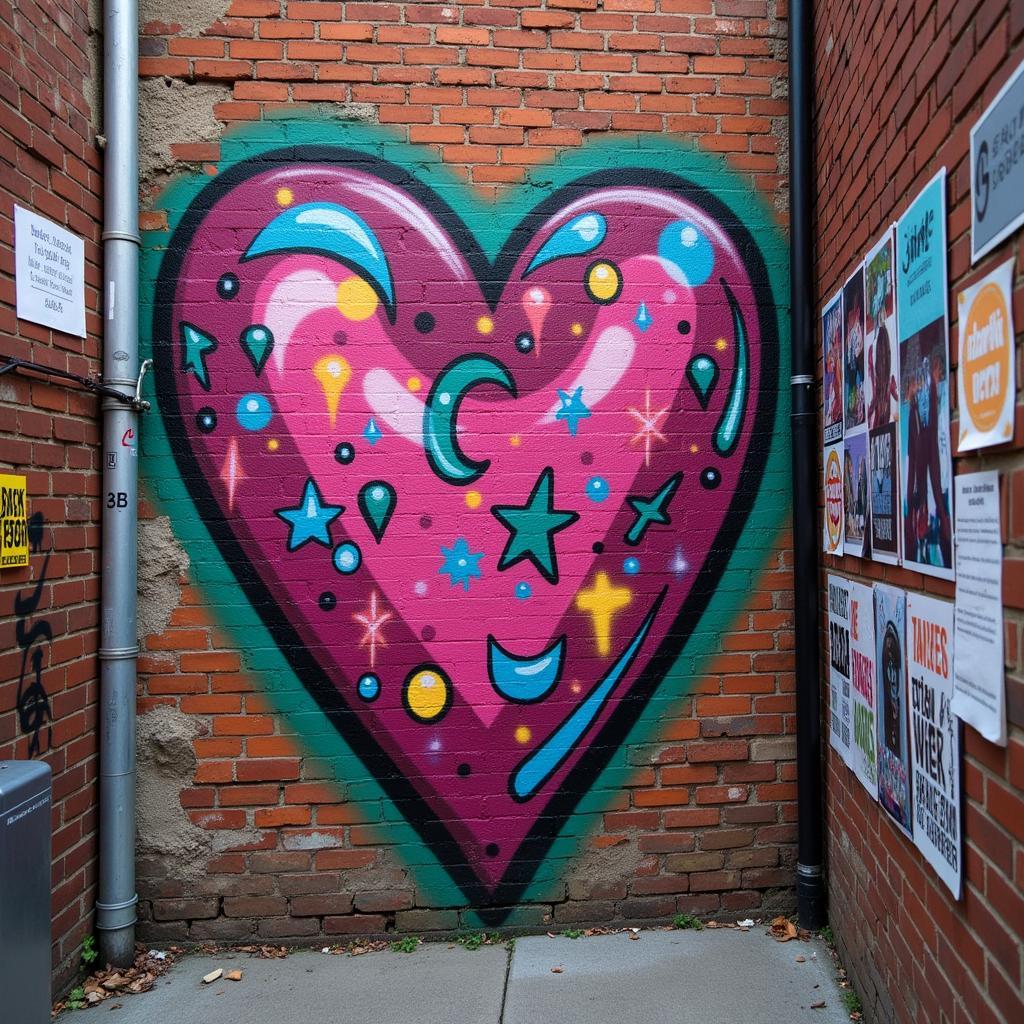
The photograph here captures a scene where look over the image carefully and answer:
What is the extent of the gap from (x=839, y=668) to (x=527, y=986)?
5.31 ft

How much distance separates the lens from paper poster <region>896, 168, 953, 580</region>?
6.49 feet

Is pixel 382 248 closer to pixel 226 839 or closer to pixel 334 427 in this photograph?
pixel 334 427

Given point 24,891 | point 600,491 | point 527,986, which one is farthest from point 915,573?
point 24,891

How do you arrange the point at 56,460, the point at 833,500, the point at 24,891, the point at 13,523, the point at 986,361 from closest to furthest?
the point at 986,361 → the point at 24,891 → the point at 13,523 → the point at 56,460 → the point at 833,500

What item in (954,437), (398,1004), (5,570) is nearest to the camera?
(954,437)

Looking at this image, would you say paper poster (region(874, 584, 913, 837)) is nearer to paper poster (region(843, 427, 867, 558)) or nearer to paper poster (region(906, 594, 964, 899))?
paper poster (region(906, 594, 964, 899))

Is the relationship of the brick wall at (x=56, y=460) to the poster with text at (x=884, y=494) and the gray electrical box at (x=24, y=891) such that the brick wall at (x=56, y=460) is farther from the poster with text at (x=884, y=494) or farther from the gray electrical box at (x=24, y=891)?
the poster with text at (x=884, y=494)

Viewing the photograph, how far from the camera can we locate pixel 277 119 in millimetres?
3305

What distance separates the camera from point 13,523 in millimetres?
2668

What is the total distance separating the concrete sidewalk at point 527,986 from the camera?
9.02 feet

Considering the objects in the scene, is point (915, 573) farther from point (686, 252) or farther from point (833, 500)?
point (686, 252)

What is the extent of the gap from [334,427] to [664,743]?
1868mm

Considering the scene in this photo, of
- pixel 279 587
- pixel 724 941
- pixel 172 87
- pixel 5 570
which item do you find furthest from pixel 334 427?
pixel 724 941

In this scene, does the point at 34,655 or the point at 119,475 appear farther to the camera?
the point at 119,475
